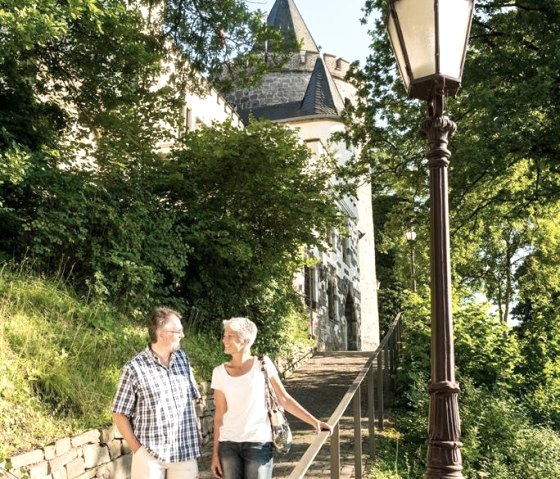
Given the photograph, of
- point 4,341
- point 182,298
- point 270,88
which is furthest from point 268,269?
point 270,88

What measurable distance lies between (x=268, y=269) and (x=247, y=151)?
242 cm

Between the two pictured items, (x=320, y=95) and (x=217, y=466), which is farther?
(x=320, y=95)

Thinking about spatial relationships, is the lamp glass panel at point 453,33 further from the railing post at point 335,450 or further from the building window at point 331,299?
the building window at point 331,299

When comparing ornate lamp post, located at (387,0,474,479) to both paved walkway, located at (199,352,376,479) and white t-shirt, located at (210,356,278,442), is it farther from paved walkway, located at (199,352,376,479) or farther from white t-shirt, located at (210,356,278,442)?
paved walkway, located at (199,352,376,479)

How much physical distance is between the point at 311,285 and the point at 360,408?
50.4 feet

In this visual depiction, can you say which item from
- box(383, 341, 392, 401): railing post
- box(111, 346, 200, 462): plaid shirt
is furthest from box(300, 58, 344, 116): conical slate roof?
box(111, 346, 200, 462): plaid shirt

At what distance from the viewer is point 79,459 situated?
546cm

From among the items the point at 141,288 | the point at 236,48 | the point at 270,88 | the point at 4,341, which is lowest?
the point at 4,341

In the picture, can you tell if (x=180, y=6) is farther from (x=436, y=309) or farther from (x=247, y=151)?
(x=436, y=309)

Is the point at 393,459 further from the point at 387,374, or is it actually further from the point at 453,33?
the point at 453,33

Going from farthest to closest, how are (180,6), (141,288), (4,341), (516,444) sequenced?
1. (180,6)
2. (141,288)
3. (516,444)
4. (4,341)

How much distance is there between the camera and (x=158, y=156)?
454 inches

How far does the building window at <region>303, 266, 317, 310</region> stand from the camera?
21131 mm

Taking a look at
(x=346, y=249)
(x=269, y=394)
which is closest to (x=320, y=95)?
(x=346, y=249)
